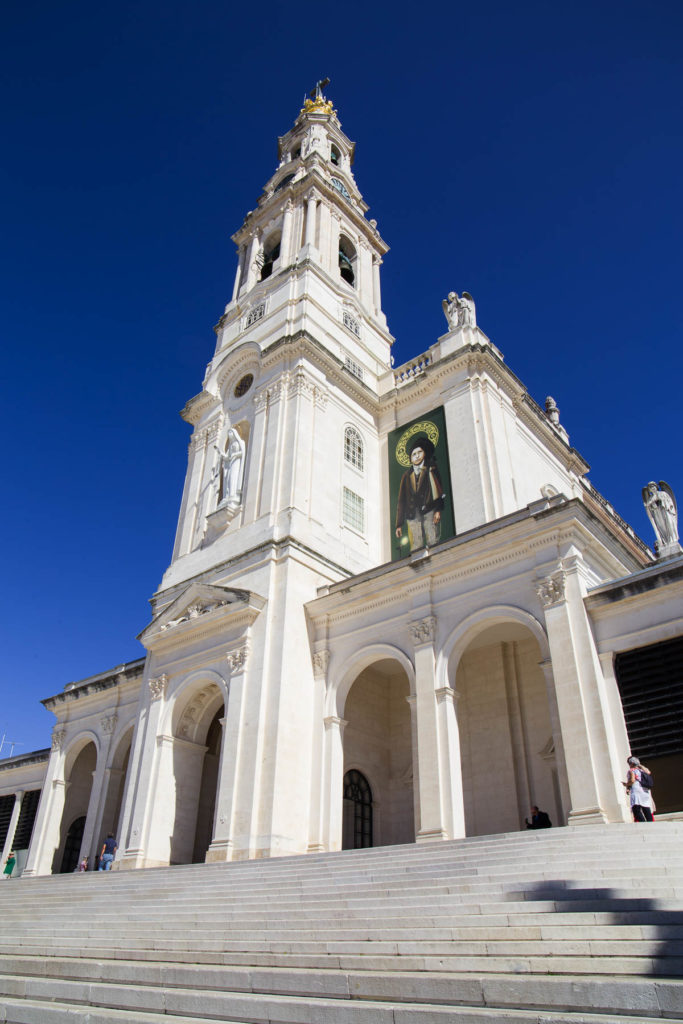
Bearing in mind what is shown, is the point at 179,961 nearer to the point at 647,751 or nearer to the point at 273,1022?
the point at 273,1022

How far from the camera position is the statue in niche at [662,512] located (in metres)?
20.8

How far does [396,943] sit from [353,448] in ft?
70.7

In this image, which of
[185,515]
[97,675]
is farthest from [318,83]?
[97,675]

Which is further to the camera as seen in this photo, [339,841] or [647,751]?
[339,841]

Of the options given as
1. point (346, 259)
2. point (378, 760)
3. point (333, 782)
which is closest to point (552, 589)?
point (333, 782)

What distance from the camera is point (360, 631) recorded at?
66.9 feet

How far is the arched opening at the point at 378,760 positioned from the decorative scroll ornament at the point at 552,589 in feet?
21.6

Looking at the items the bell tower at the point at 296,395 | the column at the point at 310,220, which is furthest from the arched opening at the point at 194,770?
the column at the point at 310,220

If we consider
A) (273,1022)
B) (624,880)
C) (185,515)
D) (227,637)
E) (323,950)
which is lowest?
(273,1022)

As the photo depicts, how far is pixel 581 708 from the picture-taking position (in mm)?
14984

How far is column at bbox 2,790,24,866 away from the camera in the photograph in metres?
30.2

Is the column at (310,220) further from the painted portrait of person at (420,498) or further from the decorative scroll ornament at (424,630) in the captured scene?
the decorative scroll ornament at (424,630)

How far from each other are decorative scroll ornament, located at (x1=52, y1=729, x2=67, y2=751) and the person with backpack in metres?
23.8

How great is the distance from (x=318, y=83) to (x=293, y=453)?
3653 cm
